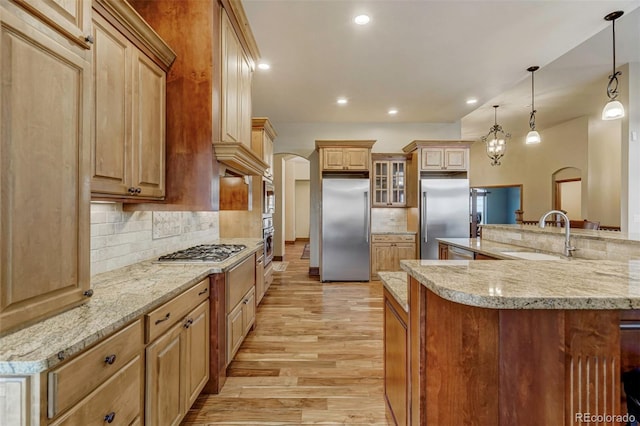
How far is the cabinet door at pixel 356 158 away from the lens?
207 inches

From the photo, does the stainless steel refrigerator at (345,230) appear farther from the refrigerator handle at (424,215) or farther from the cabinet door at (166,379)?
the cabinet door at (166,379)

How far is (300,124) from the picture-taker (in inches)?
234

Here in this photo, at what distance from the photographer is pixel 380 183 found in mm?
5691

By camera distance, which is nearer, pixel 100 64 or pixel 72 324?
pixel 72 324

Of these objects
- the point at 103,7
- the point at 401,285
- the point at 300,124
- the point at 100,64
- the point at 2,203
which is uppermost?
the point at 300,124

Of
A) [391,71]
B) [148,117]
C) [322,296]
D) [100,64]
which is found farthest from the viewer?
[322,296]

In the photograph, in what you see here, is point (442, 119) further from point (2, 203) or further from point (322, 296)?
point (2, 203)

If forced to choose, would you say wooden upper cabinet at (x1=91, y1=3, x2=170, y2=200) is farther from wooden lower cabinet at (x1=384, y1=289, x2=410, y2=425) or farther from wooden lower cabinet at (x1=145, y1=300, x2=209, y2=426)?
wooden lower cabinet at (x1=384, y1=289, x2=410, y2=425)

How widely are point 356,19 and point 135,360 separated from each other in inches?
119

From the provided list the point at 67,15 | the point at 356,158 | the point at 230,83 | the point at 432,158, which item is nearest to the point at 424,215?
the point at 432,158

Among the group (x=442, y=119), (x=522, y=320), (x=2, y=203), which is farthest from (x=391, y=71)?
(x=2, y=203)

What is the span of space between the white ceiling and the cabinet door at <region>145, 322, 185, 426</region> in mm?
2672

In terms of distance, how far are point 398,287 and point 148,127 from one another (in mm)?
1785

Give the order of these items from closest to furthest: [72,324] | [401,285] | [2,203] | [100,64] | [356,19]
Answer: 1. [2,203]
2. [72,324]
3. [100,64]
4. [401,285]
5. [356,19]
